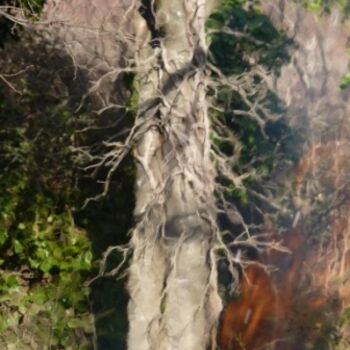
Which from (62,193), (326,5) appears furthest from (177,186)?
(326,5)

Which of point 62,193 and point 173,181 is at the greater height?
point 173,181

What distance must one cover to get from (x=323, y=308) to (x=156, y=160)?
5.34 metres

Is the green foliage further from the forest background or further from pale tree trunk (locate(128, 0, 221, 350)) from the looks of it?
pale tree trunk (locate(128, 0, 221, 350))

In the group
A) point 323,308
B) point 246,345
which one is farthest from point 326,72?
point 246,345

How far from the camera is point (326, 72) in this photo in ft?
49.6

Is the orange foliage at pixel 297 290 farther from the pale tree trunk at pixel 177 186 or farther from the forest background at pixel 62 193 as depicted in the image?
the pale tree trunk at pixel 177 186

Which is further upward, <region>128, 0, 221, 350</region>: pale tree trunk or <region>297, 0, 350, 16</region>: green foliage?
<region>297, 0, 350, 16</region>: green foliage

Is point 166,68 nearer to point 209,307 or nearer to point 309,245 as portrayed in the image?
point 209,307

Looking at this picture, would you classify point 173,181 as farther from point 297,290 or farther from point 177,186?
point 297,290

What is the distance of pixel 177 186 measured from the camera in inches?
225

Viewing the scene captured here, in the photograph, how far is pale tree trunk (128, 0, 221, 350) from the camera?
5672 millimetres

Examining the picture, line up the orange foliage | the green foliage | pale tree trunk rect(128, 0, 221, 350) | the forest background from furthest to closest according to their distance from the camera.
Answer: the green foliage < the orange foliage < the forest background < pale tree trunk rect(128, 0, 221, 350)

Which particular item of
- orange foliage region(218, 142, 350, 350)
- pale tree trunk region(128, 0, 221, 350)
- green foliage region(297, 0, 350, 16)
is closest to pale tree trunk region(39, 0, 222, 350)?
pale tree trunk region(128, 0, 221, 350)

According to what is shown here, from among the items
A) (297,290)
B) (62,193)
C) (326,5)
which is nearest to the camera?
(62,193)
